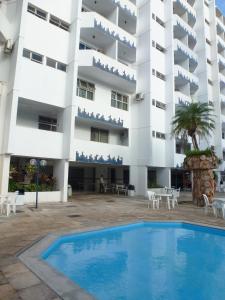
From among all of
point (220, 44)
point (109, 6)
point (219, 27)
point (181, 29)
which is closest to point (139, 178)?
point (109, 6)

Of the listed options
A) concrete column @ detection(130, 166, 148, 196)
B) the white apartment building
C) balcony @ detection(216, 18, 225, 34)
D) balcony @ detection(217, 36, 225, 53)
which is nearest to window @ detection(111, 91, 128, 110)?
the white apartment building

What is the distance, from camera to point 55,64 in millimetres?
17984

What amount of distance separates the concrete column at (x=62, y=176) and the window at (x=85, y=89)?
693 centimetres

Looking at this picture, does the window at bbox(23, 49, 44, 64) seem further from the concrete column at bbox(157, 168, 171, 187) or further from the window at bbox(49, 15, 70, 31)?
the concrete column at bbox(157, 168, 171, 187)

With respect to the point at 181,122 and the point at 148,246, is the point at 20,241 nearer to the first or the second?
the point at 148,246

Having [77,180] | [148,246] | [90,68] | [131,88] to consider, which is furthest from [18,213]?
[131,88]

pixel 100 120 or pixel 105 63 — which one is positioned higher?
pixel 105 63

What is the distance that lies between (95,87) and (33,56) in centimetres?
679

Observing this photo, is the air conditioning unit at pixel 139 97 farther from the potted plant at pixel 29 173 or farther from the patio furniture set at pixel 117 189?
the potted plant at pixel 29 173

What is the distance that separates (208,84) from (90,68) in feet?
74.8

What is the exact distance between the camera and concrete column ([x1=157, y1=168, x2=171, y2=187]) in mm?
24984

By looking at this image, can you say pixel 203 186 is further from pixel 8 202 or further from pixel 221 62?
pixel 221 62

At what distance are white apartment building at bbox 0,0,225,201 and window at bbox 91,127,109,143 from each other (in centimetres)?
10

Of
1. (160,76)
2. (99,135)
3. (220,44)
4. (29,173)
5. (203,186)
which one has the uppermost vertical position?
(220,44)
